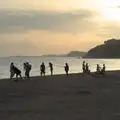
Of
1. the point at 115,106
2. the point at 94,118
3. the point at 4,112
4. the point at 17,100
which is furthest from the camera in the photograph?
the point at 17,100

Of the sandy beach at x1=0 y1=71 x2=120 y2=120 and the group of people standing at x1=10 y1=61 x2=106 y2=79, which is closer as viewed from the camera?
the sandy beach at x1=0 y1=71 x2=120 y2=120

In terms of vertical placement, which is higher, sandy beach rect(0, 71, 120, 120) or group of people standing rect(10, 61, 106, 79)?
group of people standing rect(10, 61, 106, 79)

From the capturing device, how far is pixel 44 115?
56.5ft

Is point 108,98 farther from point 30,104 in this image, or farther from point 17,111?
point 17,111

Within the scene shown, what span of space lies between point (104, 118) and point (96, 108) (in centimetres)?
288

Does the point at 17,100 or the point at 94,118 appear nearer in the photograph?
the point at 94,118

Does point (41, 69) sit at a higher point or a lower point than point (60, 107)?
higher

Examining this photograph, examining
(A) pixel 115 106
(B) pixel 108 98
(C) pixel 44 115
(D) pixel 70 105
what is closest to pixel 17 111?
(C) pixel 44 115

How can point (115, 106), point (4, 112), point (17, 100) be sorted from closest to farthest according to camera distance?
point (4, 112), point (115, 106), point (17, 100)

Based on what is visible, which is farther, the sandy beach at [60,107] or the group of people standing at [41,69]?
the group of people standing at [41,69]

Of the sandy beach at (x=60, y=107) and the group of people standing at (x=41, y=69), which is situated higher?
the group of people standing at (x=41, y=69)

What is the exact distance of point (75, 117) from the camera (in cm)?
1658

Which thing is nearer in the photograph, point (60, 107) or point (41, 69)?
point (60, 107)

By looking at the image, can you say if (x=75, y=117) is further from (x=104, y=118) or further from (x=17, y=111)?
(x=17, y=111)
